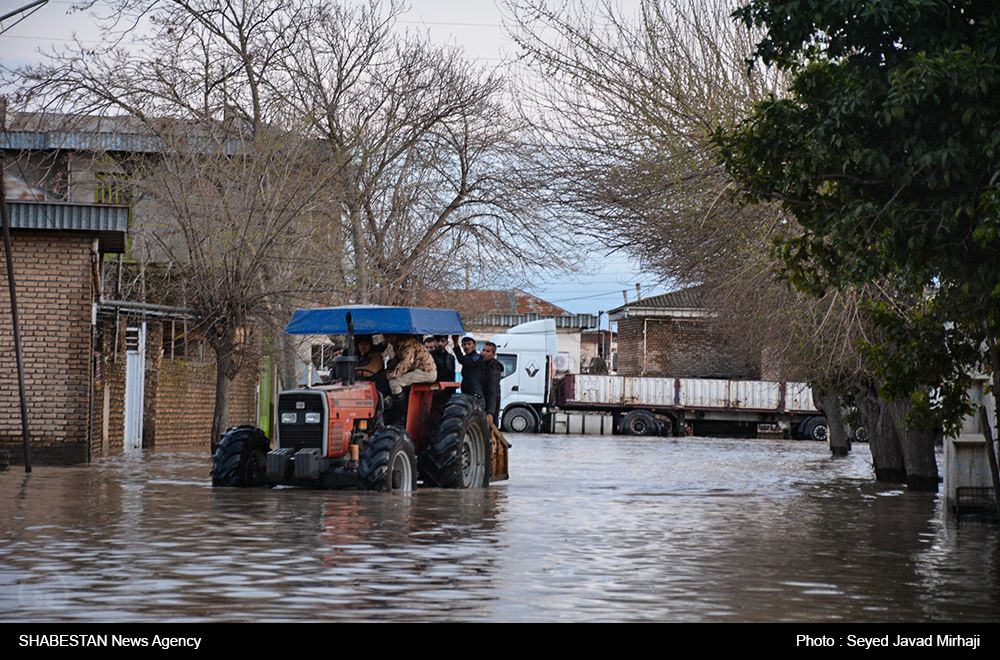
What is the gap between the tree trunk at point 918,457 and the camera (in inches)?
926

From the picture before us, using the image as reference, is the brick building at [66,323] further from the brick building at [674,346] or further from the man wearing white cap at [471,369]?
the brick building at [674,346]

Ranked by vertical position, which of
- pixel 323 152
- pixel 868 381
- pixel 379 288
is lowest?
pixel 868 381

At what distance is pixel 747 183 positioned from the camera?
13414 millimetres

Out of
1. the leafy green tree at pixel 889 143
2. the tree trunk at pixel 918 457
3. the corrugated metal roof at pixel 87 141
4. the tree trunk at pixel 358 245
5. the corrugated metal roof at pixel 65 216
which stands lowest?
the tree trunk at pixel 918 457

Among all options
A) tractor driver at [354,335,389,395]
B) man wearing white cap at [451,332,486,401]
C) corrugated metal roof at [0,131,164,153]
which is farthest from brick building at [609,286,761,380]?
tractor driver at [354,335,389,395]

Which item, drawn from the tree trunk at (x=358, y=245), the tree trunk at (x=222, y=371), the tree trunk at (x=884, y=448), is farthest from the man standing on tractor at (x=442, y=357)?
the tree trunk at (x=358, y=245)

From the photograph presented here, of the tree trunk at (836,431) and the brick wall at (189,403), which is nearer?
the brick wall at (189,403)

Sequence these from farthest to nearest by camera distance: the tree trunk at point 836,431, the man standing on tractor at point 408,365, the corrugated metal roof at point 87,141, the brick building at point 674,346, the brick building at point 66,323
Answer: the brick building at point 674,346, the tree trunk at point 836,431, the corrugated metal roof at point 87,141, the brick building at point 66,323, the man standing on tractor at point 408,365

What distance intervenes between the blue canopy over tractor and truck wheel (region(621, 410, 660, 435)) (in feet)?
123

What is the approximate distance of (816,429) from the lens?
5734cm

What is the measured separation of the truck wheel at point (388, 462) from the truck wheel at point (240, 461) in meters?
1.40
